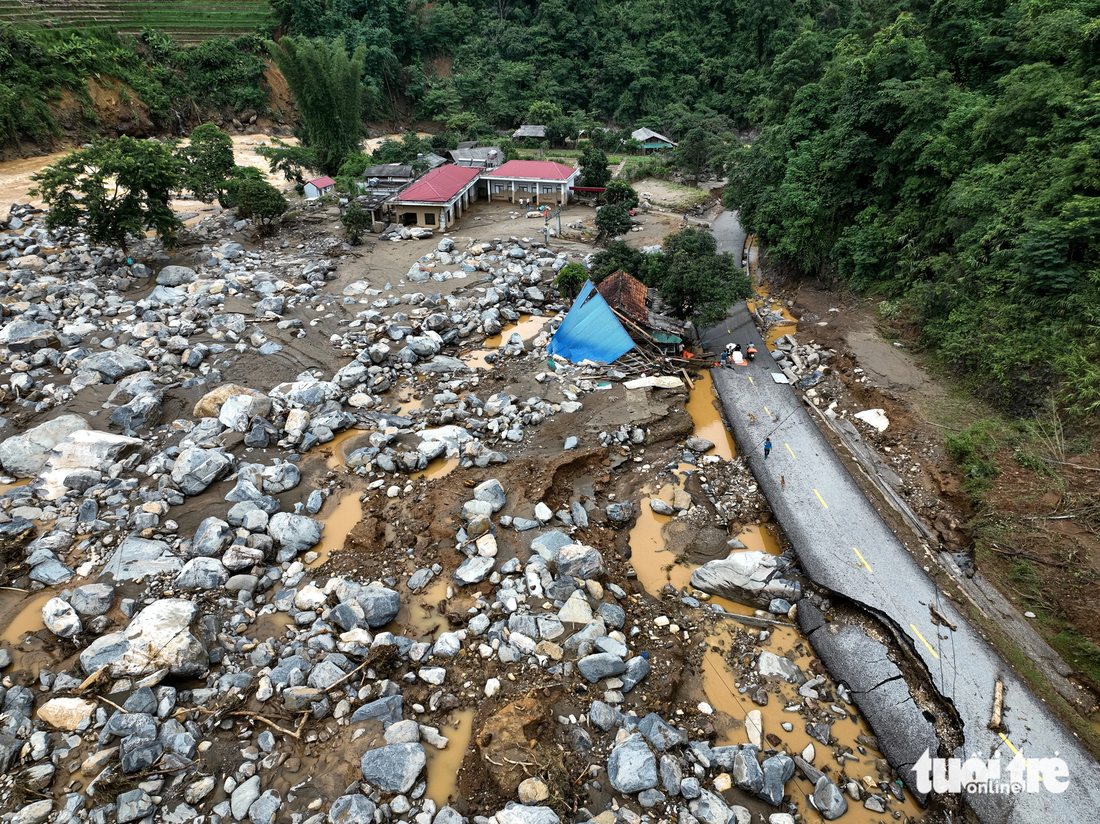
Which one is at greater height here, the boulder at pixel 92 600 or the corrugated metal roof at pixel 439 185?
the corrugated metal roof at pixel 439 185

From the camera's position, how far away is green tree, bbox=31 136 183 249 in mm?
21750

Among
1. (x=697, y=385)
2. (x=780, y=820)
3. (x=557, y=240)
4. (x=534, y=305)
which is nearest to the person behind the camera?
(x=780, y=820)

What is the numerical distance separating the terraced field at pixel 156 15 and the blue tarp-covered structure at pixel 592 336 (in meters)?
51.5

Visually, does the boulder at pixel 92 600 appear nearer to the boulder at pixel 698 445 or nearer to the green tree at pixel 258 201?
the boulder at pixel 698 445

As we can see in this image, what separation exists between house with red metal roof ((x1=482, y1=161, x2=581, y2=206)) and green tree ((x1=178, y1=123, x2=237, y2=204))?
619 inches

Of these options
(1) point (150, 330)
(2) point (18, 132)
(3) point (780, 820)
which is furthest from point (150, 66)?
(3) point (780, 820)

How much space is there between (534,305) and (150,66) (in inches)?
1908

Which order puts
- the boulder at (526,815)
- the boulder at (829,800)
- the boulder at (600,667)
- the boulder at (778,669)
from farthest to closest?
1. the boulder at (778,669)
2. the boulder at (600,667)
3. the boulder at (829,800)
4. the boulder at (526,815)

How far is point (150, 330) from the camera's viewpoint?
1953cm

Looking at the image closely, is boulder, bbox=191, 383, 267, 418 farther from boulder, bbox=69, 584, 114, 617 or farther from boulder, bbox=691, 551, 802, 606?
boulder, bbox=691, 551, 802, 606

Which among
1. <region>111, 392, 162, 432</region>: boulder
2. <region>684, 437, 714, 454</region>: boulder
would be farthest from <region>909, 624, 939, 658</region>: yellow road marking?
<region>111, 392, 162, 432</region>: boulder

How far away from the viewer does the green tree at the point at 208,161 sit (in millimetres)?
29094

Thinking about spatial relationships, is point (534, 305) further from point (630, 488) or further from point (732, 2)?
point (732, 2)

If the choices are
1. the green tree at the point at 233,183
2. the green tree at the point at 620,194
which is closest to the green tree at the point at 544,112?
the green tree at the point at 620,194
